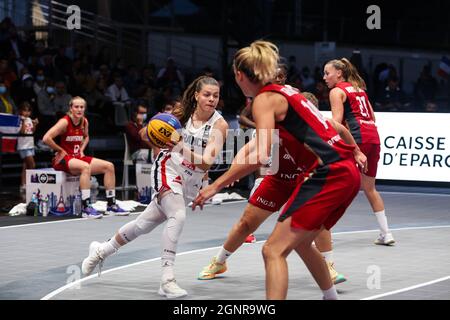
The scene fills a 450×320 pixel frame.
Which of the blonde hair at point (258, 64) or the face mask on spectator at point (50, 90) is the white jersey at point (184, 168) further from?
the face mask on spectator at point (50, 90)

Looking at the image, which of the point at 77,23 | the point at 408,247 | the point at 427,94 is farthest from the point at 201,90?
the point at 427,94

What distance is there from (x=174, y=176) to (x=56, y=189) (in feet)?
18.3

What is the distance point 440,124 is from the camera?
608 inches

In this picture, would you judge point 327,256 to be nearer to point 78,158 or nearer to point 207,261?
point 207,261

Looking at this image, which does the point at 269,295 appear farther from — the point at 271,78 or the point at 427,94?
the point at 427,94

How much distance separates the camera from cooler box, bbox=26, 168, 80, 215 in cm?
1293

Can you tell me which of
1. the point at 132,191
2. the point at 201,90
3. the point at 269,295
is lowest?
the point at 132,191

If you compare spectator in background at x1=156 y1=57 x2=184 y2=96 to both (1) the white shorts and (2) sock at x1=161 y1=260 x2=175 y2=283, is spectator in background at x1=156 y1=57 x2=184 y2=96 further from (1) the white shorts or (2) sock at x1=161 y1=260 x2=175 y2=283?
(2) sock at x1=161 y1=260 x2=175 y2=283

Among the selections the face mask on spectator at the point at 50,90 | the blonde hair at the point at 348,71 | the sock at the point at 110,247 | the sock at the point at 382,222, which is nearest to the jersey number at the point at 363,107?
the blonde hair at the point at 348,71

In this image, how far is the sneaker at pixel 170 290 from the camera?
742 cm

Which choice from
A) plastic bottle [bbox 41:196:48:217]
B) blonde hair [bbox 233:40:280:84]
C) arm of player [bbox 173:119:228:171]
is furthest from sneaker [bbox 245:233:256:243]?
blonde hair [bbox 233:40:280:84]

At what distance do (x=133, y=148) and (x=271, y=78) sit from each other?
9.45 meters

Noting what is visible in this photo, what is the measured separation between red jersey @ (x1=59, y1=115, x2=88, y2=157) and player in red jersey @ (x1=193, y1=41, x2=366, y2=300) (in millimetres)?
7119

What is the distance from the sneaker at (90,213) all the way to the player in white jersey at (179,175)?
15.3ft
